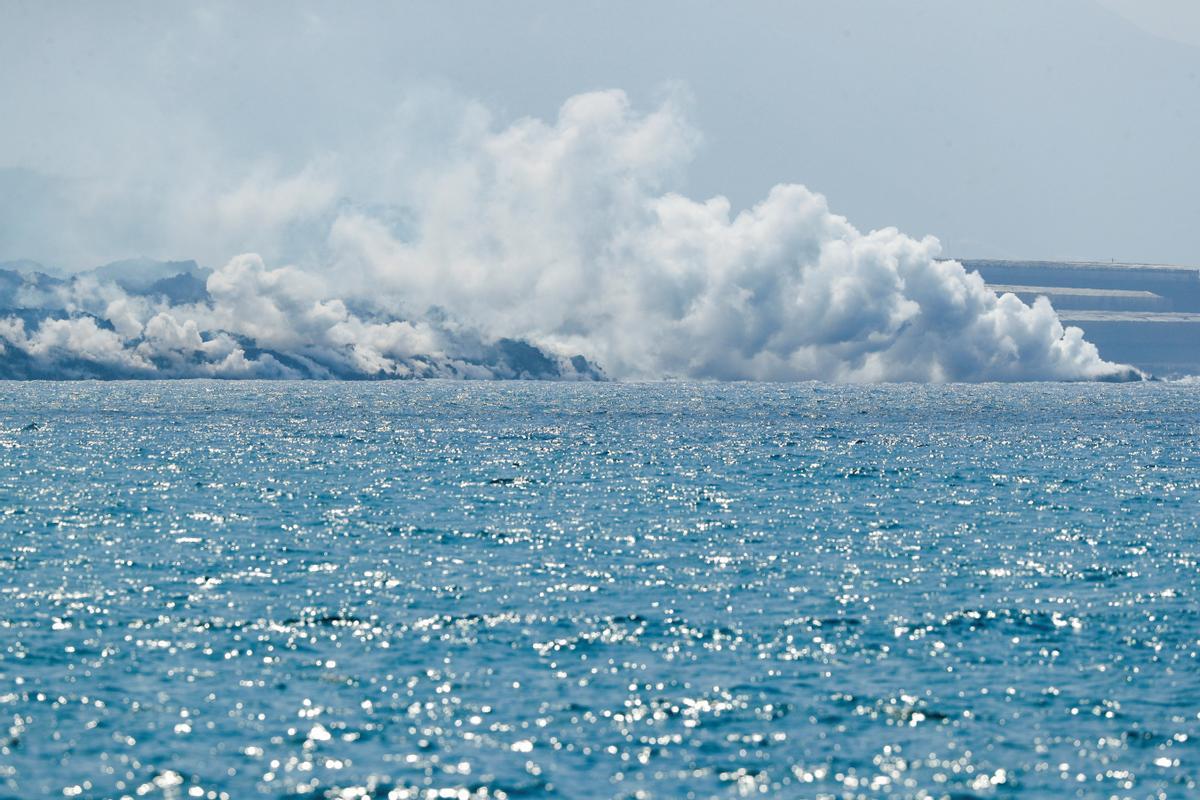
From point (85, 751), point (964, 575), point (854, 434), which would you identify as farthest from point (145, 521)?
point (854, 434)

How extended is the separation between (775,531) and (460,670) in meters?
33.4

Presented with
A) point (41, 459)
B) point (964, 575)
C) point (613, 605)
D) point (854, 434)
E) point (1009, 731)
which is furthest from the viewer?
point (854, 434)

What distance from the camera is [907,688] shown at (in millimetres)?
39688

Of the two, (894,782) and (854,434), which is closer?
(894,782)

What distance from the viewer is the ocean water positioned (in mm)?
33031

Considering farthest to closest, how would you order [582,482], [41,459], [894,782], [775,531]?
[41,459], [582,482], [775,531], [894,782]

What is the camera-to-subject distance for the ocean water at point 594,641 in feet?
108

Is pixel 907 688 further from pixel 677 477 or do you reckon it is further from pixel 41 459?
pixel 41 459

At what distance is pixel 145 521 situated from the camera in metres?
75.0

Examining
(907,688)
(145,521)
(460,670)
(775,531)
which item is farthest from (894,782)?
(145,521)

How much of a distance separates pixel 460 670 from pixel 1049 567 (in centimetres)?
2760

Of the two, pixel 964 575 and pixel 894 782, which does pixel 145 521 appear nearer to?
pixel 964 575

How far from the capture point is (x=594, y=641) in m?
45.2

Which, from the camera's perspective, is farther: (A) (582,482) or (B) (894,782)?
(A) (582,482)
